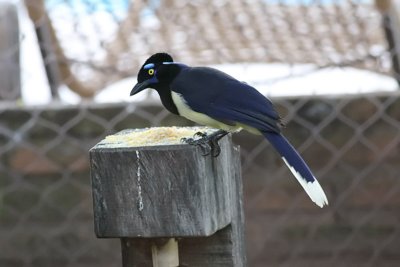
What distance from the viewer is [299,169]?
2100mm

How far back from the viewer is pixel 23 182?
3668 millimetres

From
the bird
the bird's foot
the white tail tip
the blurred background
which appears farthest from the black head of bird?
the blurred background

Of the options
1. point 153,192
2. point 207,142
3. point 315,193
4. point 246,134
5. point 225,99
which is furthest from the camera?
point 246,134

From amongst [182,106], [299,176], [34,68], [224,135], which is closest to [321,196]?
[299,176]

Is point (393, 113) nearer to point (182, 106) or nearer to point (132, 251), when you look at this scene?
point (182, 106)

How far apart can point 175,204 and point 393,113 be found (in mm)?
2031

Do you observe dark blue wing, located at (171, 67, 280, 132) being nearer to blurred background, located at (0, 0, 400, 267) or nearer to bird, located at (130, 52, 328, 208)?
bird, located at (130, 52, 328, 208)

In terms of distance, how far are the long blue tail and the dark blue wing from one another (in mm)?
27

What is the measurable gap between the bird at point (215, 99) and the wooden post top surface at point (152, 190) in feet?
1.06

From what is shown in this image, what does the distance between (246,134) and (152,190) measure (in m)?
1.90

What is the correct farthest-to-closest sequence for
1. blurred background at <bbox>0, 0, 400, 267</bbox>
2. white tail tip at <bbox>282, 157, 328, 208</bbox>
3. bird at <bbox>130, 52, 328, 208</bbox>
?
blurred background at <bbox>0, 0, 400, 267</bbox>
bird at <bbox>130, 52, 328, 208</bbox>
white tail tip at <bbox>282, 157, 328, 208</bbox>

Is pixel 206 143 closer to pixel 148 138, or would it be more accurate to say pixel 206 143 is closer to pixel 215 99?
pixel 148 138

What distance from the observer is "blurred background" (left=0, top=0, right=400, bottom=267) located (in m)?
3.66

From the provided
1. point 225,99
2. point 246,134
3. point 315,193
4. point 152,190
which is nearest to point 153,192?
point 152,190
